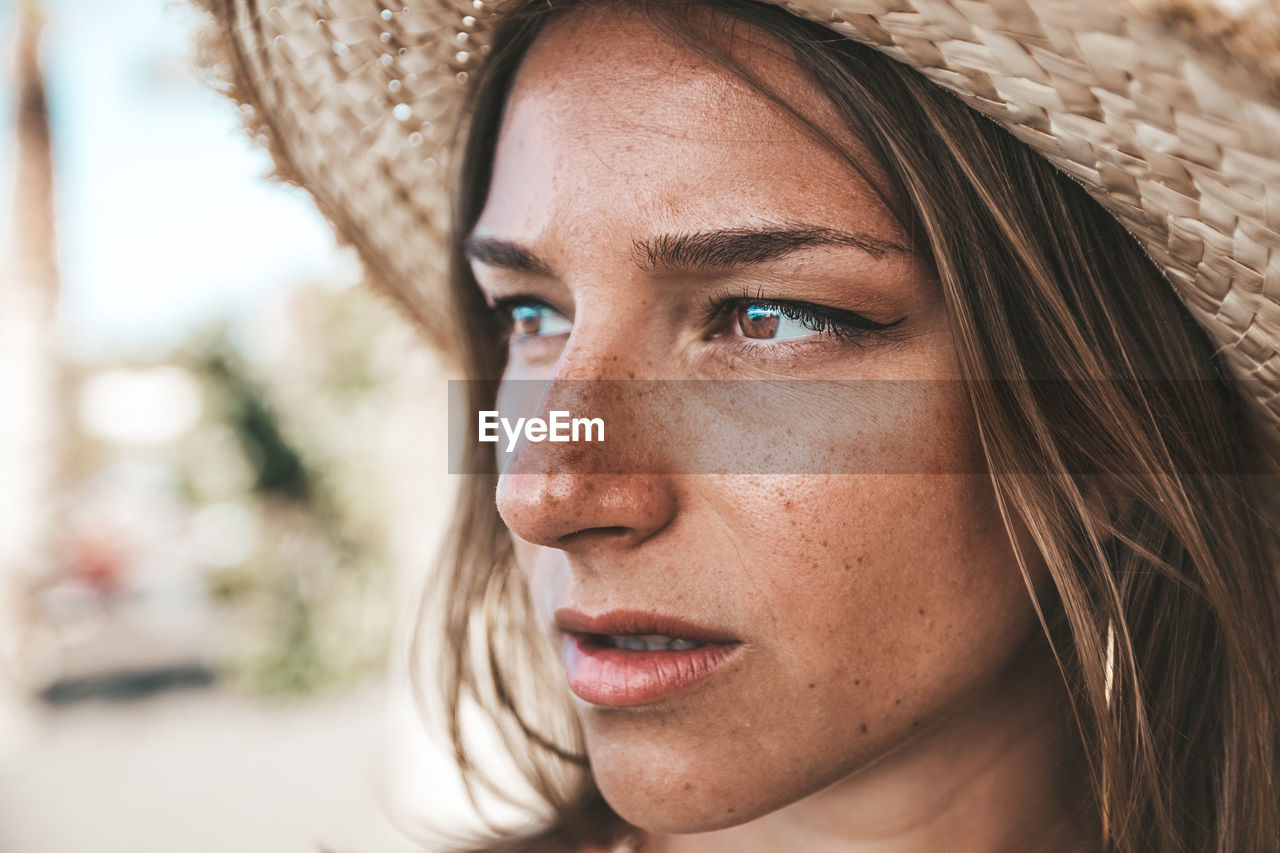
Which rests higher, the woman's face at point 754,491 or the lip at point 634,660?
the woman's face at point 754,491

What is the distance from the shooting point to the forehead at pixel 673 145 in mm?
1158

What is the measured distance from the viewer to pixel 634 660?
4.09 ft

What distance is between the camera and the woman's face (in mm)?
1167

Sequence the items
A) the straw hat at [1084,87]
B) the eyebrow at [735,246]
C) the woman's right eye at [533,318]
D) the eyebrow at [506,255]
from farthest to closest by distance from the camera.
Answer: the woman's right eye at [533,318] < the eyebrow at [506,255] < the eyebrow at [735,246] < the straw hat at [1084,87]

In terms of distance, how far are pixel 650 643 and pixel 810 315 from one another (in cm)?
46

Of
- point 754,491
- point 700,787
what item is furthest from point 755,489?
point 700,787

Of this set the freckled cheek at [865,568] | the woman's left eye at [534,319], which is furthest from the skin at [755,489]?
the woman's left eye at [534,319]

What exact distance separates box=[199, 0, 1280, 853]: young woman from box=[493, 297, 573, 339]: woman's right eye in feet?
0.69

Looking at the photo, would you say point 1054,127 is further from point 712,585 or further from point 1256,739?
point 1256,739

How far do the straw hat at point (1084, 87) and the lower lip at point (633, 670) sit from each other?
0.67 m

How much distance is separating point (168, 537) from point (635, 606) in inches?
510

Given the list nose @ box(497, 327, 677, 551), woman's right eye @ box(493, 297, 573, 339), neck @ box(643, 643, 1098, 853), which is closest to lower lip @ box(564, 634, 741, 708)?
nose @ box(497, 327, 677, 551)

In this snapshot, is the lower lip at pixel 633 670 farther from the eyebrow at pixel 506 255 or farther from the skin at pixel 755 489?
the eyebrow at pixel 506 255

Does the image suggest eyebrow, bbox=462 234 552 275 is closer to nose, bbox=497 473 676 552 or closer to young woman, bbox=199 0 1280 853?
young woman, bbox=199 0 1280 853
